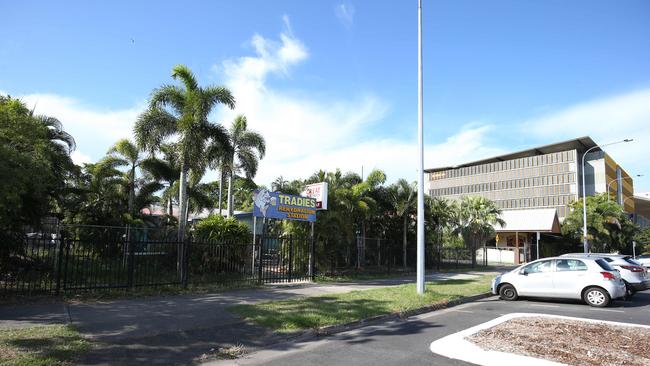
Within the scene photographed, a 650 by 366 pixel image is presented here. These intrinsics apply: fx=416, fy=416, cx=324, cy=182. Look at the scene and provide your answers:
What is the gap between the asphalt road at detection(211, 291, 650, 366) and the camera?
6.28m

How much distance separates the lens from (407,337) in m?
7.79

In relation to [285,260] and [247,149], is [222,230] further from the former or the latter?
[247,149]

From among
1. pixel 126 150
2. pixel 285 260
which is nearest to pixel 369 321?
pixel 285 260

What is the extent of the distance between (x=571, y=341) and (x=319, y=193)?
40.6 ft

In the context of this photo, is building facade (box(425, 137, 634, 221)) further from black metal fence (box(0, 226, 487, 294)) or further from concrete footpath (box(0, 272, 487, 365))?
concrete footpath (box(0, 272, 487, 365))

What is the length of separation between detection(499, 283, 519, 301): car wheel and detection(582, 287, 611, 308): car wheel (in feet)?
6.25

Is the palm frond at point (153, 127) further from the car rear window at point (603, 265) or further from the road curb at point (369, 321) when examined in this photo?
the car rear window at point (603, 265)

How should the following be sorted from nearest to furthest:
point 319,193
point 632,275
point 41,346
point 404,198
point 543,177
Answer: point 41,346, point 632,275, point 319,193, point 404,198, point 543,177

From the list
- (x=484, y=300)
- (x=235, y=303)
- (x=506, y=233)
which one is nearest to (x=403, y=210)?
(x=484, y=300)

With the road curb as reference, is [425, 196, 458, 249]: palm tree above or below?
above

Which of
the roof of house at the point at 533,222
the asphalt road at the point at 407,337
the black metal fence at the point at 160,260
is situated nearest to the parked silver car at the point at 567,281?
the asphalt road at the point at 407,337

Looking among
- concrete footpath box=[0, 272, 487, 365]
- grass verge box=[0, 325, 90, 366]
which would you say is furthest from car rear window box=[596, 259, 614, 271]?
grass verge box=[0, 325, 90, 366]

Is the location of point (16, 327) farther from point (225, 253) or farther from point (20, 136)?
point (225, 253)

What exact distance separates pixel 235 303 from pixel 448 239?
2465cm
